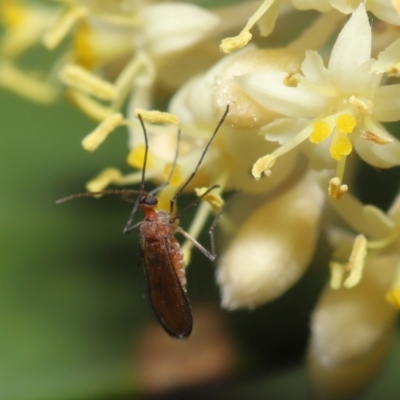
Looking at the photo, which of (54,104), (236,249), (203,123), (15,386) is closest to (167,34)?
(203,123)

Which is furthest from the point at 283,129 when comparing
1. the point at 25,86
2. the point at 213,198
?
the point at 25,86

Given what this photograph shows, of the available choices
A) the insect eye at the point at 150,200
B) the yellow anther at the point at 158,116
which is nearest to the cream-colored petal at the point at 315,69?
the yellow anther at the point at 158,116

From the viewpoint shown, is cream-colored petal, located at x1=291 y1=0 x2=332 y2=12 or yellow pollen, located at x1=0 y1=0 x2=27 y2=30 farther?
yellow pollen, located at x1=0 y1=0 x2=27 y2=30

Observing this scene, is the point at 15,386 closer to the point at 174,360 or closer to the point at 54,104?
the point at 174,360

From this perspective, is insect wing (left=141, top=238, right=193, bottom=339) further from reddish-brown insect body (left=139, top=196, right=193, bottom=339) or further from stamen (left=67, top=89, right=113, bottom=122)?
stamen (left=67, top=89, right=113, bottom=122)

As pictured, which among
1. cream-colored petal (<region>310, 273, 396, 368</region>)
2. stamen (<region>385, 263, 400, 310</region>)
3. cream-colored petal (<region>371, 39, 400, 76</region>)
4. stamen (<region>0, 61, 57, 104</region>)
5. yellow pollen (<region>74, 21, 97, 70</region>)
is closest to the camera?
cream-colored petal (<region>371, 39, 400, 76</region>)

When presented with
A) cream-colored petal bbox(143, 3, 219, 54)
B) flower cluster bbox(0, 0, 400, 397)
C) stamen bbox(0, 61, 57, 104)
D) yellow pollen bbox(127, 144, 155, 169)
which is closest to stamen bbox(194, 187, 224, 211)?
flower cluster bbox(0, 0, 400, 397)

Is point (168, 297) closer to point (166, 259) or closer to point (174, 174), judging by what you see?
point (166, 259)
